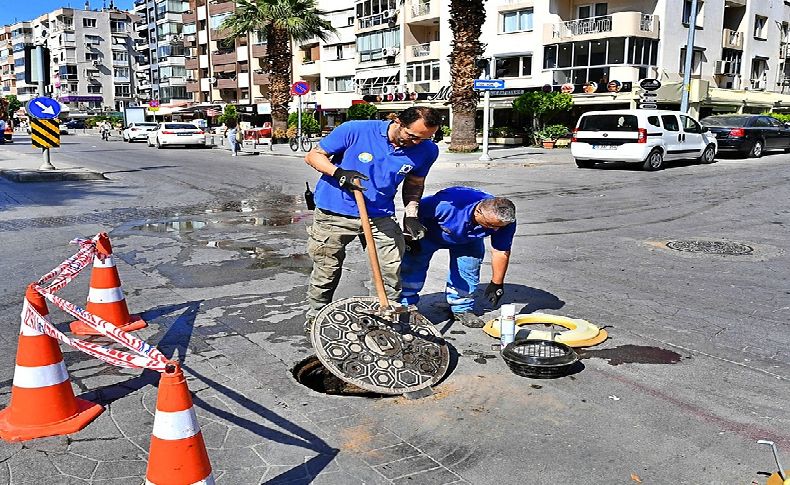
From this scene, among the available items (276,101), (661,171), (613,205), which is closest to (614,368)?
(613,205)

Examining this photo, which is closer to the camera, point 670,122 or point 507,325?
point 507,325

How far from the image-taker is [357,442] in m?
3.39

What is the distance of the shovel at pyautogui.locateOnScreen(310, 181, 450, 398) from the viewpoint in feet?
13.3

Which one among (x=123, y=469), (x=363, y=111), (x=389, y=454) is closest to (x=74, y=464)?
(x=123, y=469)

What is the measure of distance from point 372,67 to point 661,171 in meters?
37.2

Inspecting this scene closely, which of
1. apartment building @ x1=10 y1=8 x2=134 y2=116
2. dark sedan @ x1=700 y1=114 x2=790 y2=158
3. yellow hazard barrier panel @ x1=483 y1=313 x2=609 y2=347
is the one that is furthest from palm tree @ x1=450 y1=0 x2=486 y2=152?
apartment building @ x1=10 y1=8 x2=134 y2=116

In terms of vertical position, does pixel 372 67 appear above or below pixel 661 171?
above

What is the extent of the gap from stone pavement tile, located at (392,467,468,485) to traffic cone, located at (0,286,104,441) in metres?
1.76

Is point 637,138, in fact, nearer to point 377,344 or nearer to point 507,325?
point 507,325

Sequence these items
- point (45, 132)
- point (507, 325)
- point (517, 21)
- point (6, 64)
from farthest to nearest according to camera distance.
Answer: point (6, 64), point (517, 21), point (45, 132), point (507, 325)

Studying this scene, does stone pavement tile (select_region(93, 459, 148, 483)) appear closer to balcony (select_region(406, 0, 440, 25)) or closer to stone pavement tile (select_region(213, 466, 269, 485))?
stone pavement tile (select_region(213, 466, 269, 485))

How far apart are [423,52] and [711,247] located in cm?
4089

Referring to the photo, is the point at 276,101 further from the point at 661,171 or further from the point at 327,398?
the point at 327,398

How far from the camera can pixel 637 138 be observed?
60.5 ft
